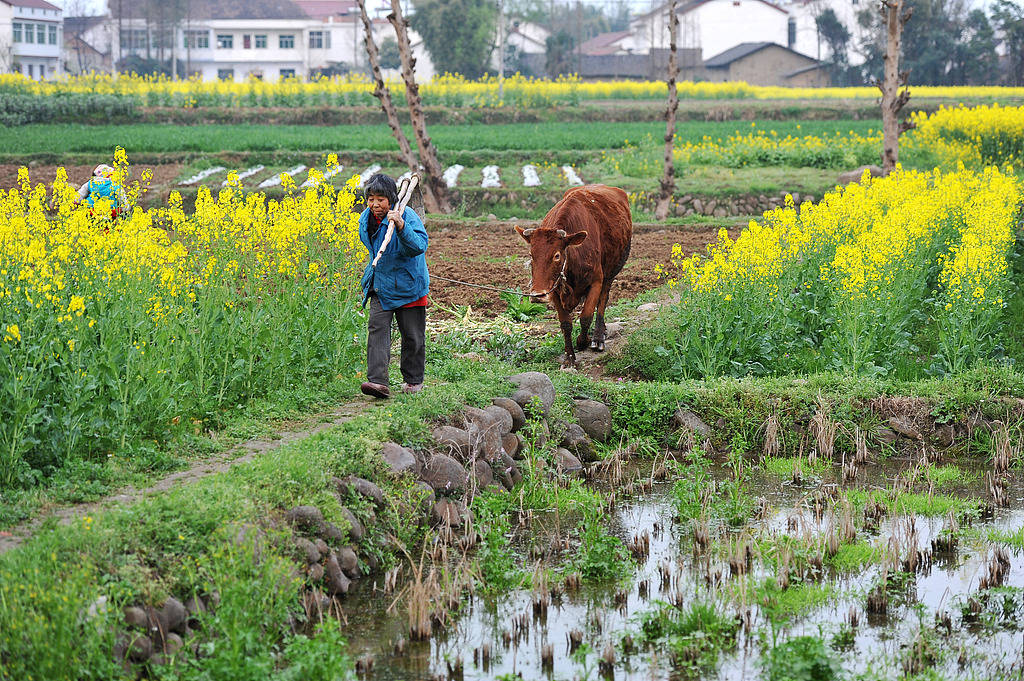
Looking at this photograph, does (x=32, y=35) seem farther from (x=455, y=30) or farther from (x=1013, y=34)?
(x=1013, y=34)

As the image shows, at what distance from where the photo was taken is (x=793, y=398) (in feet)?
36.4

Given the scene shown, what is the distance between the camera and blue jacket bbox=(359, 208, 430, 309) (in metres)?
9.92

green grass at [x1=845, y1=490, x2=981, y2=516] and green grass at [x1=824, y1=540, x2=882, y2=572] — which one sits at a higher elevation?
green grass at [x1=845, y1=490, x2=981, y2=516]

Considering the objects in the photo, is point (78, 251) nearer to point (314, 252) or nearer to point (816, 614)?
point (314, 252)

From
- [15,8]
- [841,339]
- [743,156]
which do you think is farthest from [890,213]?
[15,8]

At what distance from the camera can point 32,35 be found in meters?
83.9

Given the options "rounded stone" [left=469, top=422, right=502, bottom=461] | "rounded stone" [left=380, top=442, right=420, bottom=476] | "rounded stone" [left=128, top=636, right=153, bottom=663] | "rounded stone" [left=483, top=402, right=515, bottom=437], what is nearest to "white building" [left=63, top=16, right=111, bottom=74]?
"rounded stone" [left=483, top=402, right=515, bottom=437]

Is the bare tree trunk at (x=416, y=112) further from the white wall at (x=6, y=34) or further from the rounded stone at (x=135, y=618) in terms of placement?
the white wall at (x=6, y=34)

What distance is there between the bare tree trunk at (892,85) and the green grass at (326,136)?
43.6 ft

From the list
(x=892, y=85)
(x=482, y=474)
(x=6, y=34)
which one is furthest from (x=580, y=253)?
(x=6, y=34)

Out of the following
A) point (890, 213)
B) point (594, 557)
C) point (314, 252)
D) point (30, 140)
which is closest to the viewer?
point (594, 557)

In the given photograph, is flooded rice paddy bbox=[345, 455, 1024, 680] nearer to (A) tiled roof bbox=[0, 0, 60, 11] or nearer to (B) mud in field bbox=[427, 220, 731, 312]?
(B) mud in field bbox=[427, 220, 731, 312]

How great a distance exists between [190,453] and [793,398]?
5.47 metres

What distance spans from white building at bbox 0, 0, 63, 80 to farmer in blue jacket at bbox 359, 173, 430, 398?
75.6m
